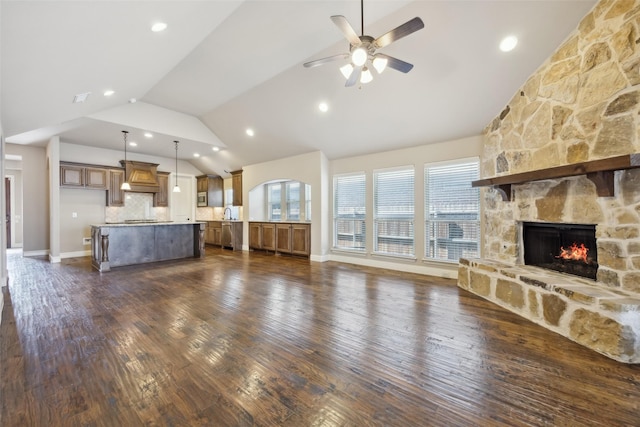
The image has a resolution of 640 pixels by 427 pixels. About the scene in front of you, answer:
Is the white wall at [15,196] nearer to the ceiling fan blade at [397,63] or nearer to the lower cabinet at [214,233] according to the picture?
the lower cabinet at [214,233]

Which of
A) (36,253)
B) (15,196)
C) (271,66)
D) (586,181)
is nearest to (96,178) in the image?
(36,253)

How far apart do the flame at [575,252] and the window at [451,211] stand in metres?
1.38

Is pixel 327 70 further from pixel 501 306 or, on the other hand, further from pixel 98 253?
pixel 98 253

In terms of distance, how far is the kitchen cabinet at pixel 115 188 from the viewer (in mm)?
7854

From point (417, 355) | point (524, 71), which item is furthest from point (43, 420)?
point (524, 71)

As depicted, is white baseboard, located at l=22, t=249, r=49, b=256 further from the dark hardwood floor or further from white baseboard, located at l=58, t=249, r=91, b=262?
the dark hardwood floor

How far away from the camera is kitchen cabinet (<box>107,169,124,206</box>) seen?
7.85 meters

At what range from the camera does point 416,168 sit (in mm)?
5461

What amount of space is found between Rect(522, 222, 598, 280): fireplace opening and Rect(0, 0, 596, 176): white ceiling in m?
1.96

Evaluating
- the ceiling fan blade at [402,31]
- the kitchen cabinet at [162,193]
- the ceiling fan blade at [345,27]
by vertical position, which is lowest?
the kitchen cabinet at [162,193]

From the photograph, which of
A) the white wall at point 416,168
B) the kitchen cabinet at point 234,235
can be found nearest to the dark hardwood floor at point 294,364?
the white wall at point 416,168

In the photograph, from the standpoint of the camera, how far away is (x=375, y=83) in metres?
4.32

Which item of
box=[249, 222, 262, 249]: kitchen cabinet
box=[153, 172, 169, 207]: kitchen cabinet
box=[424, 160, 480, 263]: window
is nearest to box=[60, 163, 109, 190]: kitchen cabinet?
box=[153, 172, 169, 207]: kitchen cabinet

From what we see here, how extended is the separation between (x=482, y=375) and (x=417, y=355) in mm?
484
